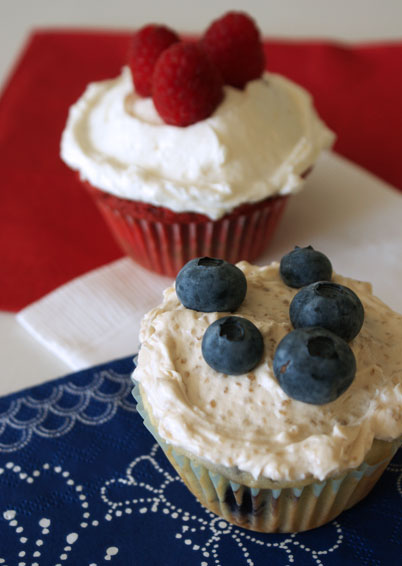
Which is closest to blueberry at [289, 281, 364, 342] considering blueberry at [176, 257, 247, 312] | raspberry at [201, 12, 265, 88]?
blueberry at [176, 257, 247, 312]

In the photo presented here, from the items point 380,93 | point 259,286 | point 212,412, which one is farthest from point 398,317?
point 380,93

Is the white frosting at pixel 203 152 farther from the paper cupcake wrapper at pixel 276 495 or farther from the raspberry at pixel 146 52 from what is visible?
the paper cupcake wrapper at pixel 276 495

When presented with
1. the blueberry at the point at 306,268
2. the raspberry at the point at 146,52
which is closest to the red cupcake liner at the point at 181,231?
the raspberry at the point at 146,52

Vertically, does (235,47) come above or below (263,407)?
above

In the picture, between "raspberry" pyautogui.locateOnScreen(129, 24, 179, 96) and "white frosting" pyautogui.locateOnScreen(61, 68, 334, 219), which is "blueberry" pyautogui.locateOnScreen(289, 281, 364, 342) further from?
"raspberry" pyautogui.locateOnScreen(129, 24, 179, 96)

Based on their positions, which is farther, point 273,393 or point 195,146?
point 195,146

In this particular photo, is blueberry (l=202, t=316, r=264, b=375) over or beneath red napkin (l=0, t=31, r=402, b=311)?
over

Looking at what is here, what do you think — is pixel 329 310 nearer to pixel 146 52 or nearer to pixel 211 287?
pixel 211 287

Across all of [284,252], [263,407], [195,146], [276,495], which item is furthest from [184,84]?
[276,495]
